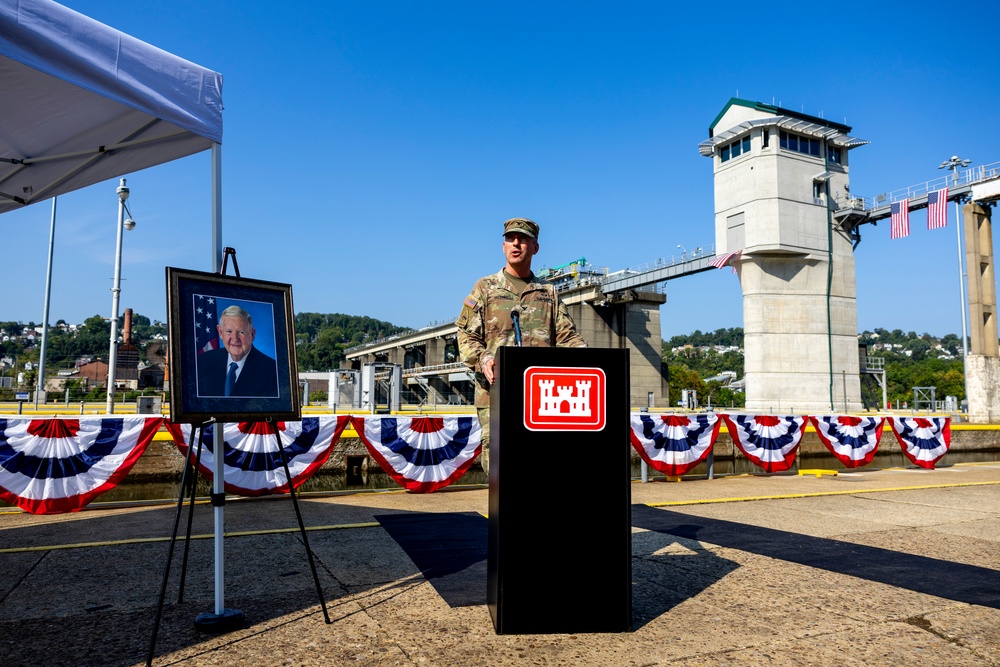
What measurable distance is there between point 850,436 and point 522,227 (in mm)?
11515

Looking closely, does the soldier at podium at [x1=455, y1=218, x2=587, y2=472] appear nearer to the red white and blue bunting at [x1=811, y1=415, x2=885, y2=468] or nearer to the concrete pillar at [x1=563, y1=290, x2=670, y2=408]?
the red white and blue bunting at [x1=811, y1=415, x2=885, y2=468]

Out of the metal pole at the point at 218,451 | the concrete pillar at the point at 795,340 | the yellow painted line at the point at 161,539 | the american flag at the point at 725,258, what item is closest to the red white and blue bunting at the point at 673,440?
the yellow painted line at the point at 161,539

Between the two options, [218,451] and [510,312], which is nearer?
[218,451]

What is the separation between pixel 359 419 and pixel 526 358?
6.44 metres

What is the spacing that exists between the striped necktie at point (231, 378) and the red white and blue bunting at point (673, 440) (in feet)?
26.3

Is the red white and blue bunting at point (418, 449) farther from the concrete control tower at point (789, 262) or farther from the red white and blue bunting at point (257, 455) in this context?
the concrete control tower at point (789, 262)

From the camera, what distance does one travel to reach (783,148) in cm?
5366

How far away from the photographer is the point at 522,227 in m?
4.78

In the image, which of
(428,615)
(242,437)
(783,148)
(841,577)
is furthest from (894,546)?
(783,148)

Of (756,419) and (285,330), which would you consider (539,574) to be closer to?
(285,330)

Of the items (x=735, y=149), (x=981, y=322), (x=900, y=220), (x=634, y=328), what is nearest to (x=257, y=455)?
(x=981, y=322)

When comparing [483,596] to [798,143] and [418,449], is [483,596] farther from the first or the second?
[798,143]

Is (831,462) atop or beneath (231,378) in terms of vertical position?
beneath

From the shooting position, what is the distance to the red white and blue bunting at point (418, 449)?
9156 millimetres
